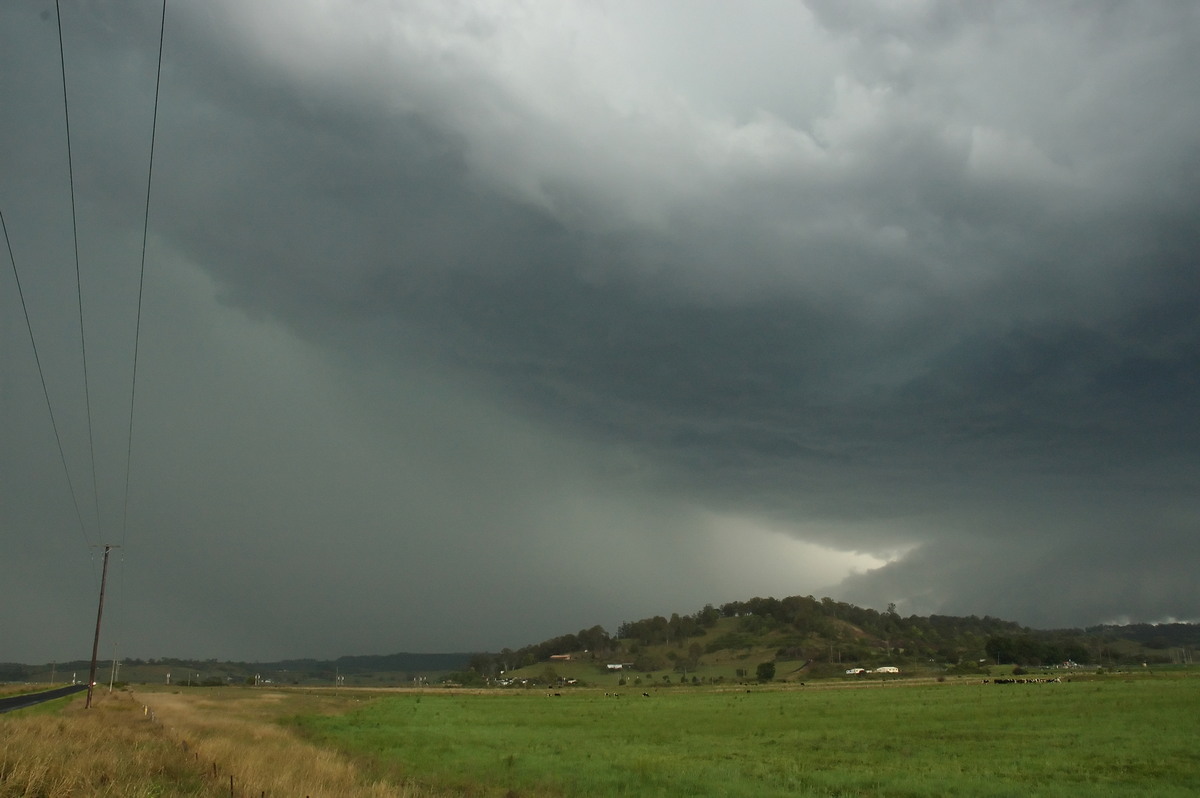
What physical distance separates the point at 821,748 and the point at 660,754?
9.12 metres

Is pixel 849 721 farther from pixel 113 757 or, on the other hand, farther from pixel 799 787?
pixel 113 757

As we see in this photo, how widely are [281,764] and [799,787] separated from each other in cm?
2035

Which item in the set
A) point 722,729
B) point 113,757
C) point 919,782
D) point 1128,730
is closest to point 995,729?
point 1128,730

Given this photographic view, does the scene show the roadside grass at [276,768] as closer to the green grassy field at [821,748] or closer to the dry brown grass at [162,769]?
the dry brown grass at [162,769]

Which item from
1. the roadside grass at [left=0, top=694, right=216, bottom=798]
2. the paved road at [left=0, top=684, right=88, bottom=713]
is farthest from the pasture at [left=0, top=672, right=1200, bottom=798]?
the paved road at [left=0, top=684, right=88, bottom=713]

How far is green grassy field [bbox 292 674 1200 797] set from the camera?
30.8 meters

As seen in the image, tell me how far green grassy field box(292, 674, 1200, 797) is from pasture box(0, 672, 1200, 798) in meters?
0.15

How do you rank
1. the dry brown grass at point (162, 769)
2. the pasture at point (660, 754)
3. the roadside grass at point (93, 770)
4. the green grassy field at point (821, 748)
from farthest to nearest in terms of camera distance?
the green grassy field at point (821, 748) < the pasture at point (660, 754) < the dry brown grass at point (162, 769) < the roadside grass at point (93, 770)

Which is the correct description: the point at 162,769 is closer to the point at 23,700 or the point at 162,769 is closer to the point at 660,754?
the point at 660,754

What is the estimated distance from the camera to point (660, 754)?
139 ft

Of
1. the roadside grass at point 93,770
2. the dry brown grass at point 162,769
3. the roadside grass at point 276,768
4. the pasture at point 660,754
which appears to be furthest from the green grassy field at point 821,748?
the roadside grass at point 93,770

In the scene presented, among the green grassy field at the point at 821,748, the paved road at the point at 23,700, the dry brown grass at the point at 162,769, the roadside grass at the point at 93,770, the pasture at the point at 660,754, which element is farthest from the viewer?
the paved road at the point at 23,700

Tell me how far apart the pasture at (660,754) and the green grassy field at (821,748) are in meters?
0.15

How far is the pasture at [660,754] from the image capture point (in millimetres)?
23359
